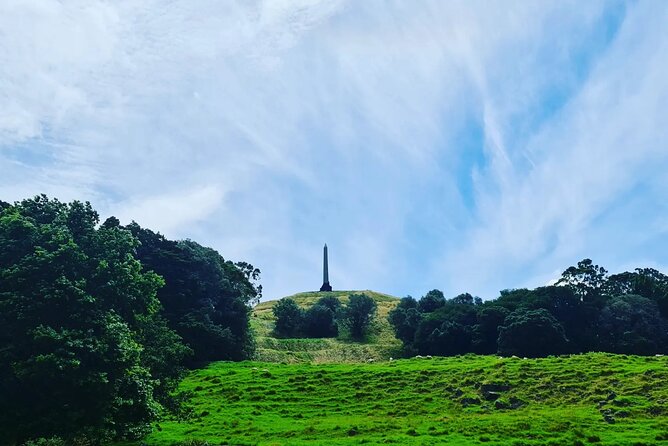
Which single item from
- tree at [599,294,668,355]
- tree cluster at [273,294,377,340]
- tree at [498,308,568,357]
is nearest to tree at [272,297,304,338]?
tree cluster at [273,294,377,340]

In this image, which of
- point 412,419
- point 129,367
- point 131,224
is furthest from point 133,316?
point 131,224

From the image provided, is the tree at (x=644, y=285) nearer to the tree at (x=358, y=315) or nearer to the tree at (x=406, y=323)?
the tree at (x=406, y=323)

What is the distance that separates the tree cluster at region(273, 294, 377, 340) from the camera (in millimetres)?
91188

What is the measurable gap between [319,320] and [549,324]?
1395 inches

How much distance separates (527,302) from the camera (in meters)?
80.3

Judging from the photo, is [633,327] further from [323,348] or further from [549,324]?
[323,348]

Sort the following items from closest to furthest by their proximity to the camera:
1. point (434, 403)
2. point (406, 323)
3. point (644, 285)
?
point (434, 403), point (406, 323), point (644, 285)

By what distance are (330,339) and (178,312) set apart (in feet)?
94.2

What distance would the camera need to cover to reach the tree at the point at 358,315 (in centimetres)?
9238

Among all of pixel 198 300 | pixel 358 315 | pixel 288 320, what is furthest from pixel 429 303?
pixel 198 300

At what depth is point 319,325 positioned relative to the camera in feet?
300

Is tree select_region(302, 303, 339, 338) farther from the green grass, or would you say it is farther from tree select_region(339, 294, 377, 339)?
the green grass

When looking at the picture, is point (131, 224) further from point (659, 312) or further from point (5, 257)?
point (659, 312)

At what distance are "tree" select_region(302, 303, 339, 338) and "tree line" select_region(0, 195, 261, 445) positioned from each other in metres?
54.9
